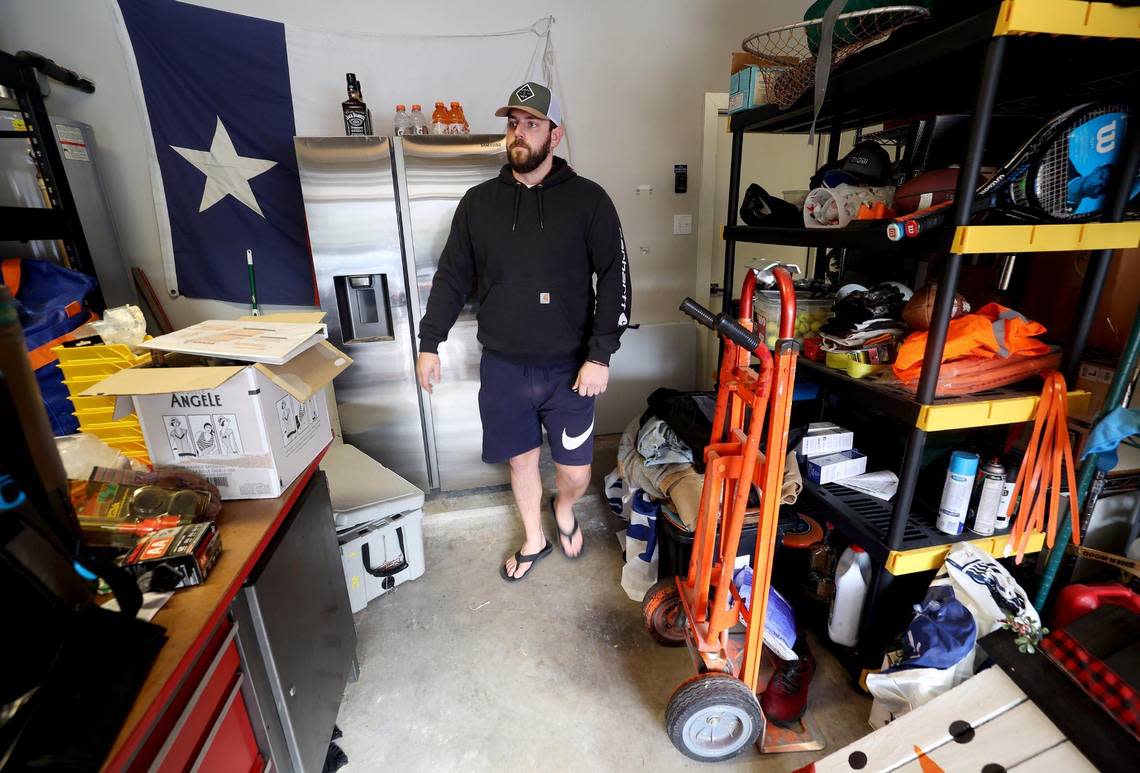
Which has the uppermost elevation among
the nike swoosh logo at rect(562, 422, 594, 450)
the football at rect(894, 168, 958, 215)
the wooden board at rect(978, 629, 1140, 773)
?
the football at rect(894, 168, 958, 215)

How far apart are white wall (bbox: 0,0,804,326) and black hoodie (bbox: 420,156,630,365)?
124 centimetres

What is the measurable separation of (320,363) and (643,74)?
8.29 ft

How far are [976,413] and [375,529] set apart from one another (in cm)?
188

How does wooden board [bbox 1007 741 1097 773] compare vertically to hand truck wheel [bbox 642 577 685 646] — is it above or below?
above

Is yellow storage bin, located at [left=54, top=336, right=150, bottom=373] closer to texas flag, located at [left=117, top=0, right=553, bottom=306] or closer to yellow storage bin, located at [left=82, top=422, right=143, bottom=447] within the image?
yellow storage bin, located at [left=82, top=422, right=143, bottom=447]

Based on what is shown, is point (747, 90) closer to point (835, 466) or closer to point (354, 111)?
point (835, 466)

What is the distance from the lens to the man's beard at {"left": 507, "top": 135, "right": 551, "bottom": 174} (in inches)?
68.8

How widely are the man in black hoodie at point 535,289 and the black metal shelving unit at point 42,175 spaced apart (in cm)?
161

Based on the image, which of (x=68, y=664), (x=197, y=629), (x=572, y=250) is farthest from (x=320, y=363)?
(x=572, y=250)

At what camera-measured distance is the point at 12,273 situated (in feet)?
6.53

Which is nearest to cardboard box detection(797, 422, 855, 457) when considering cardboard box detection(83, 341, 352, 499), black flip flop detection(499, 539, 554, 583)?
black flip flop detection(499, 539, 554, 583)

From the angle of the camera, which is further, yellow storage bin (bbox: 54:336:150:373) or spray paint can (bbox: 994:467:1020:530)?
spray paint can (bbox: 994:467:1020:530)

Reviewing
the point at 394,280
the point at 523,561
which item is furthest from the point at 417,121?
the point at 523,561

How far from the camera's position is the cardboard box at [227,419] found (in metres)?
0.99
